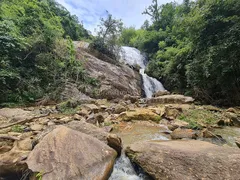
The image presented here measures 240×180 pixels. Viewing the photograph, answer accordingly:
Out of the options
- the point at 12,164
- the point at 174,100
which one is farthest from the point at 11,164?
the point at 174,100

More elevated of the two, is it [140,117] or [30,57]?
[30,57]

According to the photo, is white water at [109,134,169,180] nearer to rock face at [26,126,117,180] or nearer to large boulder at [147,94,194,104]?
rock face at [26,126,117,180]

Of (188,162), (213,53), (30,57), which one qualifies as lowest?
(188,162)

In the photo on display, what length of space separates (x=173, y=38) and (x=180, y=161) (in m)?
18.5

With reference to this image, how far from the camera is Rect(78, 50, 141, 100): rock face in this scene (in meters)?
11.1

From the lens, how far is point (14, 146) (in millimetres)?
2426

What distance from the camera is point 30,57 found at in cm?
877

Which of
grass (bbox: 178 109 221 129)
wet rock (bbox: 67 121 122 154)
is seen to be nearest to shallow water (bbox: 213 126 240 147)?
grass (bbox: 178 109 221 129)

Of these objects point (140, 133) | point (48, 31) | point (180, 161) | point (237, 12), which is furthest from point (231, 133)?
point (48, 31)

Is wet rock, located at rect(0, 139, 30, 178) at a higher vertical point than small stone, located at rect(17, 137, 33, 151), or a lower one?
lower

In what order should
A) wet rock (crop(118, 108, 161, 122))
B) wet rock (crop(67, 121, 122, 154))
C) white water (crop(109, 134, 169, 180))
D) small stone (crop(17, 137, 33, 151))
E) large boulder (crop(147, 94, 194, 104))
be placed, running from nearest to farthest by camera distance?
white water (crop(109, 134, 169, 180)) < small stone (crop(17, 137, 33, 151)) < wet rock (crop(67, 121, 122, 154)) < wet rock (crop(118, 108, 161, 122)) < large boulder (crop(147, 94, 194, 104))

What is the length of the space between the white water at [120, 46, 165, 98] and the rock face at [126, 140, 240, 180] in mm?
11234

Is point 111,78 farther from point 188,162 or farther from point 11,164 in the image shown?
point 188,162

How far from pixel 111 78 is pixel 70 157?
10.2 metres
